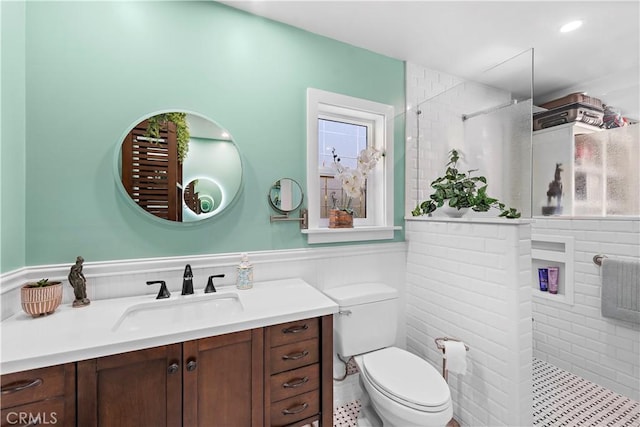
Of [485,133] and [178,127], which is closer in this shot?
[178,127]

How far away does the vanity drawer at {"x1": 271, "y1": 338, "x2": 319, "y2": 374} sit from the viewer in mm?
1248

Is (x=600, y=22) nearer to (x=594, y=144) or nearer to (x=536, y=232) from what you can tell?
(x=594, y=144)

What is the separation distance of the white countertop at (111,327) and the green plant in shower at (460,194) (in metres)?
1.15

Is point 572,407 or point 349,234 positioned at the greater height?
point 349,234

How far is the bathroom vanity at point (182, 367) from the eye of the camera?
916mm

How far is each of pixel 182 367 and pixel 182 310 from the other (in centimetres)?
38

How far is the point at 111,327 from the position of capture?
3.57ft

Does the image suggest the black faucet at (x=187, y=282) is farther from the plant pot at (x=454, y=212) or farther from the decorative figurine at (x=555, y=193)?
the decorative figurine at (x=555, y=193)

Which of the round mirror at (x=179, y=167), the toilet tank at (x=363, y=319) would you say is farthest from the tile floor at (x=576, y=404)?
the round mirror at (x=179, y=167)

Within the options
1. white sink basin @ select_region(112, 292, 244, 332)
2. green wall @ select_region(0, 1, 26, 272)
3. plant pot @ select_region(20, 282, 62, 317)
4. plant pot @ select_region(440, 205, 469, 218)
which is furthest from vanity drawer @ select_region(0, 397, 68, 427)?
plant pot @ select_region(440, 205, 469, 218)

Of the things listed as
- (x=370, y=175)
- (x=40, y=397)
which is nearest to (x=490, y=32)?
(x=370, y=175)

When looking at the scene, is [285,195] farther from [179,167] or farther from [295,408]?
[295,408]

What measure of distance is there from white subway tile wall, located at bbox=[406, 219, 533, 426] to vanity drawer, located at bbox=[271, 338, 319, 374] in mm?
1079

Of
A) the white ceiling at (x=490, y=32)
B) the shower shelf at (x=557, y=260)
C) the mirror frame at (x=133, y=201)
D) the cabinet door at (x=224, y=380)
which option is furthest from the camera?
the shower shelf at (x=557, y=260)
